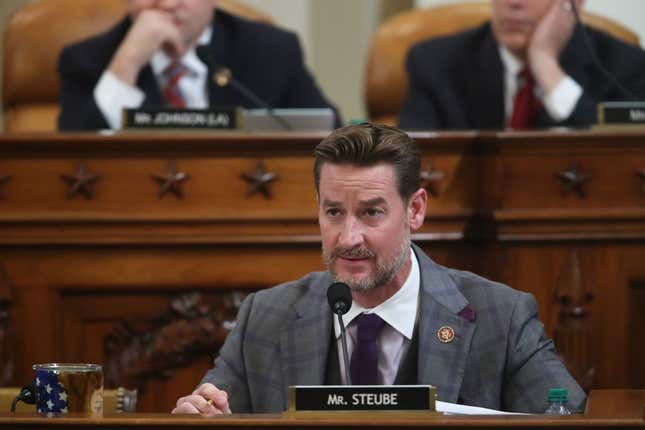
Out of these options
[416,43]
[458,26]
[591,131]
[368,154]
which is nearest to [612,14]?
[458,26]

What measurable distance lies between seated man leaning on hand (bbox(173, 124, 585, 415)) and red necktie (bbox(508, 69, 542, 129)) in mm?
1635

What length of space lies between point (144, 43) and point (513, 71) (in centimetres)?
120

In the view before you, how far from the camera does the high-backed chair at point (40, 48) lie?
4.91 m

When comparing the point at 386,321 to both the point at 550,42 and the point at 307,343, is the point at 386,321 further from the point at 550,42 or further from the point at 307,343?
the point at 550,42

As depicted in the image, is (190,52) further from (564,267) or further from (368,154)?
(368,154)

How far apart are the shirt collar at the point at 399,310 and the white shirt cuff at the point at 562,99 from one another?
5.53 ft

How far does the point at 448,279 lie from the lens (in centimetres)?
290

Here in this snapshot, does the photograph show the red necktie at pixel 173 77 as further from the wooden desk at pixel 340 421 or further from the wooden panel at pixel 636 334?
the wooden desk at pixel 340 421

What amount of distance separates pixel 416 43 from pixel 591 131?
1146 mm


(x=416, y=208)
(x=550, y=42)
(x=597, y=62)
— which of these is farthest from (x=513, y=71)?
(x=416, y=208)

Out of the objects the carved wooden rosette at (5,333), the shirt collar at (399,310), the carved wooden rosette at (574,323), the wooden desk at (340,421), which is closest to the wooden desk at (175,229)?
the carved wooden rosette at (5,333)

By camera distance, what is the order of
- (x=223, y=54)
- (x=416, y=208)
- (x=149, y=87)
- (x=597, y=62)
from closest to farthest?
1. (x=416, y=208)
2. (x=597, y=62)
3. (x=149, y=87)
4. (x=223, y=54)

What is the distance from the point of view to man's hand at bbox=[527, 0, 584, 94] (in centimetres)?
446

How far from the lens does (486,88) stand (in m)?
4.57
